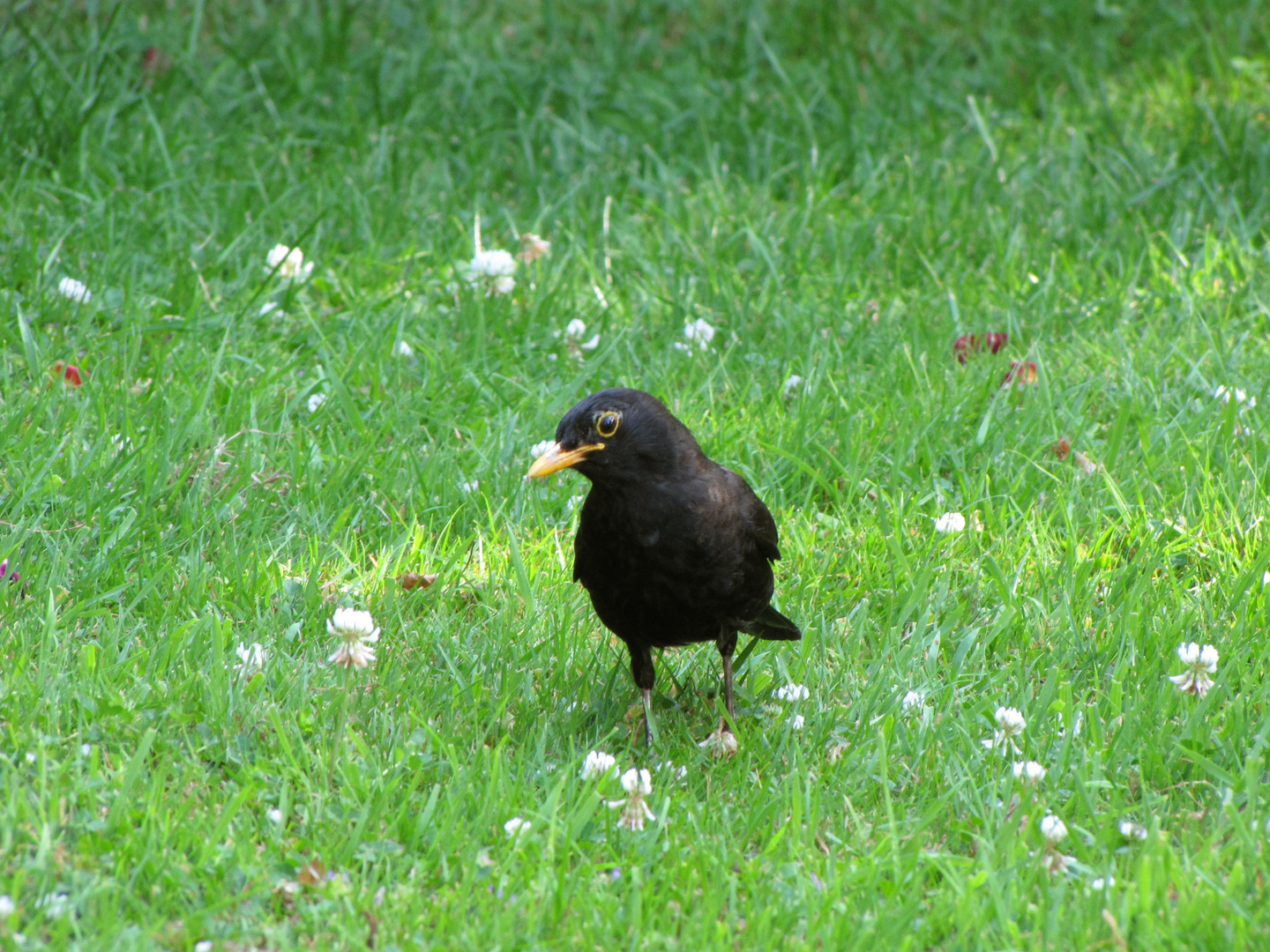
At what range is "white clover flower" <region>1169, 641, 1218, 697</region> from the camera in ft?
10.6

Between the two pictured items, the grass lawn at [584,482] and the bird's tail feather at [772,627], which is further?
the bird's tail feather at [772,627]

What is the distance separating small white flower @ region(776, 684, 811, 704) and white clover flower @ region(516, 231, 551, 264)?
8.65 feet

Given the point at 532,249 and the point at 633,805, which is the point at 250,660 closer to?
the point at 633,805

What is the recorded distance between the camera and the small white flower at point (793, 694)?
3.53 meters

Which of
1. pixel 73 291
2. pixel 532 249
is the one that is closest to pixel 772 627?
pixel 532 249

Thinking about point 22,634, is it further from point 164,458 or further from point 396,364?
point 396,364

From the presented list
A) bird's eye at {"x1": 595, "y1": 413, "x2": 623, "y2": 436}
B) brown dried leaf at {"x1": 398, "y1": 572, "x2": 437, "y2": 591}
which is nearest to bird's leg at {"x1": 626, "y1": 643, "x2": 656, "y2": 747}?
bird's eye at {"x1": 595, "y1": 413, "x2": 623, "y2": 436}

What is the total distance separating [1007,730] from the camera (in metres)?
3.24

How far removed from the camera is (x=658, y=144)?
684 centimetres

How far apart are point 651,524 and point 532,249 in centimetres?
273

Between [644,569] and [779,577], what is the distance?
92 centimetres

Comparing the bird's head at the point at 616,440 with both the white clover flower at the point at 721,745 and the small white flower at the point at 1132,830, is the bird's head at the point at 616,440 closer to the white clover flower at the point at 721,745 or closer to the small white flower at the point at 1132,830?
the white clover flower at the point at 721,745

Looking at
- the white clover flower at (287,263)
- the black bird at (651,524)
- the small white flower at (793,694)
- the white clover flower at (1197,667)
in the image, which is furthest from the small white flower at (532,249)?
the white clover flower at (1197,667)

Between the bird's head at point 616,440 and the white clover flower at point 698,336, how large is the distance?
192cm
